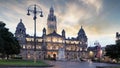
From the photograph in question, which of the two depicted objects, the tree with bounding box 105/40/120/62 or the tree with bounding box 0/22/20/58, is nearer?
the tree with bounding box 0/22/20/58

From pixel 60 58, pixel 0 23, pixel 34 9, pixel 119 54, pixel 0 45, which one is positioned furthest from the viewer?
pixel 60 58

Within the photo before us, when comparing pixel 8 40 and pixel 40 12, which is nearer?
pixel 40 12

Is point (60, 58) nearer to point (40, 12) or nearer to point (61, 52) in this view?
point (61, 52)

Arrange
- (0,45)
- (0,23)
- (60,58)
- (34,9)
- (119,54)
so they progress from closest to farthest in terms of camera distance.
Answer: (34,9), (0,45), (0,23), (119,54), (60,58)

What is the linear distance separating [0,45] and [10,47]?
20.2 meters

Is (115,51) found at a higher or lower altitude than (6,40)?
lower

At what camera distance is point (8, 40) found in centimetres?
9325

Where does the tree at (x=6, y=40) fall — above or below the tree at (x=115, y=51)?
above

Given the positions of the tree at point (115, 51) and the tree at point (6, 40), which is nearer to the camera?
the tree at point (6, 40)

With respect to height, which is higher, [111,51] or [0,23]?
[0,23]

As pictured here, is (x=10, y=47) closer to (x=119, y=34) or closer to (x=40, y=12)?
(x=119, y=34)

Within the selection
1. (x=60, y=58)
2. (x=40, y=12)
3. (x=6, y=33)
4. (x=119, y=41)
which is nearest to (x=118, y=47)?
(x=119, y=41)

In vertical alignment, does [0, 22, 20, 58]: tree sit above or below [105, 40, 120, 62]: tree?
above

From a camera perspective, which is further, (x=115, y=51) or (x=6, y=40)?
(x=115, y=51)
